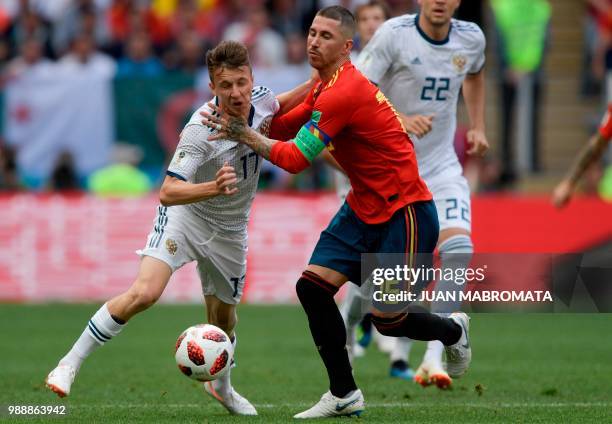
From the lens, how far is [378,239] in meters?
8.36

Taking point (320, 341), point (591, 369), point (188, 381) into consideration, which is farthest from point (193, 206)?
point (591, 369)

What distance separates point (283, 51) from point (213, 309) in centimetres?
1251

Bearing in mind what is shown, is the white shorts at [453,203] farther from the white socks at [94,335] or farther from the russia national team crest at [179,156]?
the white socks at [94,335]

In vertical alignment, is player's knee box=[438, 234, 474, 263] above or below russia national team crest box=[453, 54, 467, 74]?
below

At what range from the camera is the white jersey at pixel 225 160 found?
838 cm

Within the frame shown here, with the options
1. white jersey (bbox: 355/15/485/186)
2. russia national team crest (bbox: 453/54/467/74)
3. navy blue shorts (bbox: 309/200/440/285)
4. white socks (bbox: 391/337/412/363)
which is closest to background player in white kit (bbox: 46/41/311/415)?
navy blue shorts (bbox: 309/200/440/285)

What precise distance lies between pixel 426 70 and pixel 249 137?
251cm

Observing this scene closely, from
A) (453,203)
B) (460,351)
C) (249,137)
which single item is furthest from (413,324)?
(453,203)

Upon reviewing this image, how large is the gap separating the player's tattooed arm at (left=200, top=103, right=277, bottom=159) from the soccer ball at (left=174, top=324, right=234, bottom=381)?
4.11 feet

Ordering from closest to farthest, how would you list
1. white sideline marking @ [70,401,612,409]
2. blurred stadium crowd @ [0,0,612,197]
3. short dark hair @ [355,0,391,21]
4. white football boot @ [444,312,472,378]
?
white football boot @ [444,312,472,378]
white sideline marking @ [70,401,612,409]
short dark hair @ [355,0,391,21]
blurred stadium crowd @ [0,0,612,197]

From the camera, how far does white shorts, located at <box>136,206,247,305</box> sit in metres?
8.56

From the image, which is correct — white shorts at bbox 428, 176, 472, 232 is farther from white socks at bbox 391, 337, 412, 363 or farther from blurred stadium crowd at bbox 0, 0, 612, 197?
blurred stadium crowd at bbox 0, 0, 612, 197

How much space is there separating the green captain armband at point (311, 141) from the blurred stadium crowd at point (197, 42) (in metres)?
11.4

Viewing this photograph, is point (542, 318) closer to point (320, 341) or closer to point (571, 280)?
point (571, 280)
